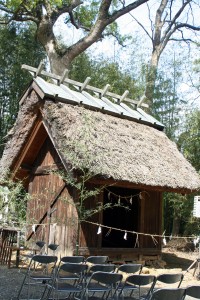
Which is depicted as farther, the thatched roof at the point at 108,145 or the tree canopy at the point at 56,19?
the tree canopy at the point at 56,19

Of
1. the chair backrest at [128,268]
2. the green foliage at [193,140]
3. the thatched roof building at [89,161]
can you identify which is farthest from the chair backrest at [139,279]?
the green foliage at [193,140]

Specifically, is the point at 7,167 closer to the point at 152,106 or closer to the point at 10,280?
the point at 10,280

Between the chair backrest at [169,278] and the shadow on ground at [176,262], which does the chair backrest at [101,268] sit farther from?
the shadow on ground at [176,262]

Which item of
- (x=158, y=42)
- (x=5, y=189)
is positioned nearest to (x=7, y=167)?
(x=5, y=189)

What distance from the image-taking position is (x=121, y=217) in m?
13.9

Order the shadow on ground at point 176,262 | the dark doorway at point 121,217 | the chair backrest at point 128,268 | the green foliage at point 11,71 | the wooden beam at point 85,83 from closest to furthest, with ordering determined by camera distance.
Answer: the chair backrest at point 128,268 < the shadow on ground at point 176,262 < the dark doorway at point 121,217 < the wooden beam at point 85,83 < the green foliage at point 11,71

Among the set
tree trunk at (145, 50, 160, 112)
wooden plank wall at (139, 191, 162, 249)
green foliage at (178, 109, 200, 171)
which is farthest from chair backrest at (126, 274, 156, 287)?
tree trunk at (145, 50, 160, 112)

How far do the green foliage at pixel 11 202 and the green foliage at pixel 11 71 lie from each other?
904 cm

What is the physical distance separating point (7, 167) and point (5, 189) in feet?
2.25

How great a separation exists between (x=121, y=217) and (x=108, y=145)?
14.0 ft

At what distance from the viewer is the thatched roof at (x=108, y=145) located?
382 inches

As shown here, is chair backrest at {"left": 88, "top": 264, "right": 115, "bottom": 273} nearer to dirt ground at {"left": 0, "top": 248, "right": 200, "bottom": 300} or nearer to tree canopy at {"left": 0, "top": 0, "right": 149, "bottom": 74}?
dirt ground at {"left": 0, "top": 248, "right": 200, "bottom": 300}

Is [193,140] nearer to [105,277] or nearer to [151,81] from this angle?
[151,81]

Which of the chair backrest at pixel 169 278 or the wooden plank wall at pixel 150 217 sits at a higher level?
the wooden plank wall at pixel 150 217
